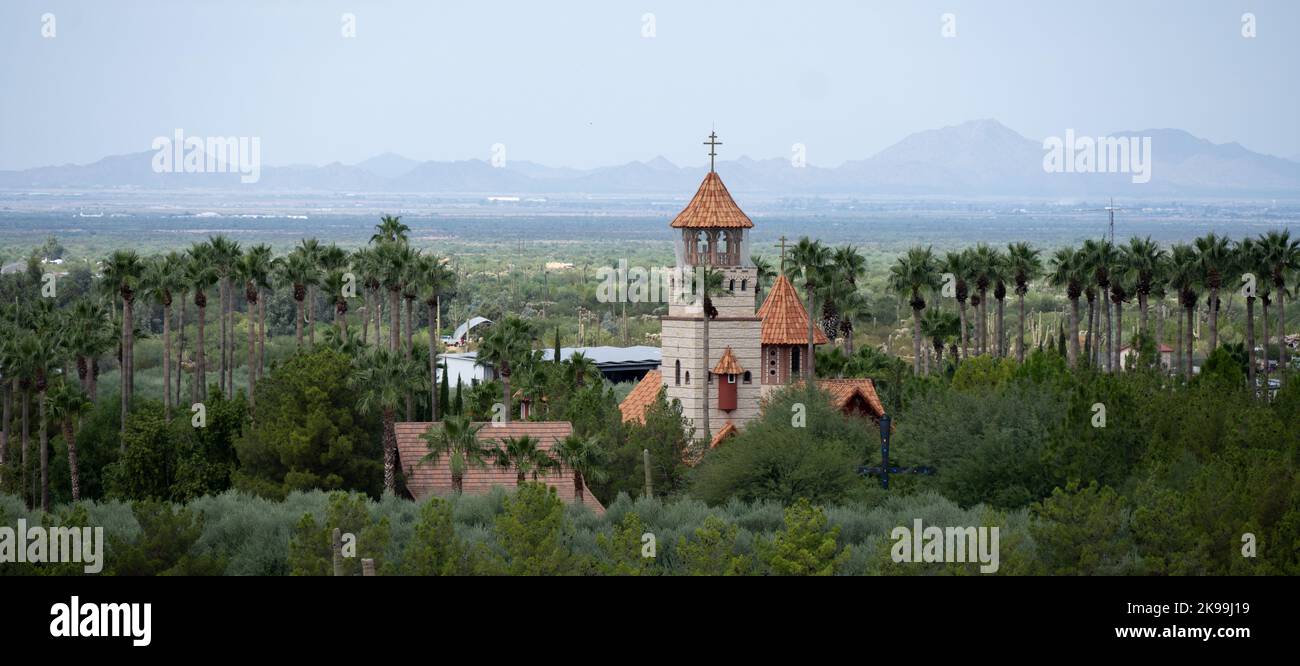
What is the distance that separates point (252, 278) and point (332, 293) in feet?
13.5

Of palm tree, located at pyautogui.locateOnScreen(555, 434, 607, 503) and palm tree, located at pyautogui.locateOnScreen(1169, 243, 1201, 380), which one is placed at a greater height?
palm tree, located at pyautogui.locateOnScreen(1169, 243, 1201, 380)

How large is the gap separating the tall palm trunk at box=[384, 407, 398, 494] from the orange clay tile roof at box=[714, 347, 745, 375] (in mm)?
16316

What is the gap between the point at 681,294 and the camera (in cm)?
7712

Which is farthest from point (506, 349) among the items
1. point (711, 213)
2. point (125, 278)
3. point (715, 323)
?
point (125, 278)

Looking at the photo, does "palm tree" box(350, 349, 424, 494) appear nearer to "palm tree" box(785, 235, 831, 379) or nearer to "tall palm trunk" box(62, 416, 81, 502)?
"tall palm trunk" box(62, 416, 81, 502)

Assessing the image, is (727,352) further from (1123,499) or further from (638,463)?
(1123,499)

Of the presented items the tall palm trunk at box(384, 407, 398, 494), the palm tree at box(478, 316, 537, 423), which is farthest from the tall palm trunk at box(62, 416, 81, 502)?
the palm tree at box(478, 316, 537, 423)

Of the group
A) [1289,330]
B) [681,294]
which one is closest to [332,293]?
[681,294]

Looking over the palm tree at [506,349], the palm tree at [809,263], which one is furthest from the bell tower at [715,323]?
the palm tree at [809,263]

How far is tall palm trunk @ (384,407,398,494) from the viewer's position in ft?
207

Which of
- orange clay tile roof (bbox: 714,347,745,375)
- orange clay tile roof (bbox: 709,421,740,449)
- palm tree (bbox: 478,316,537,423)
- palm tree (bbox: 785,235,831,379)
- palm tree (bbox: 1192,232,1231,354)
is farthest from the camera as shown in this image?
palm tree (bbox: 1192,232,1231,354)

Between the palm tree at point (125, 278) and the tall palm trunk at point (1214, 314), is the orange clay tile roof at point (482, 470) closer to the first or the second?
the palm tree at point (125, 278)

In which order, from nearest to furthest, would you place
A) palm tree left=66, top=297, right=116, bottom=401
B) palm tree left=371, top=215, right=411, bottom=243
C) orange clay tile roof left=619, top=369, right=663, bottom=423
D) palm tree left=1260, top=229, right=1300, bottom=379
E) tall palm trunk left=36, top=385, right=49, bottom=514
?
tall palm trunk left=36, top=385, right=49, bottom=514, orange clay tile roof left=619, top=369, right=663, bottom=423, palm tree left=66, top=297, right=116, bottom=401, palm tree left=371, top=215, right=411, bottom=243, palm tree left=1260, top=229, right=1300, bottom=379

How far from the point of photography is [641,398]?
79.5 metres
